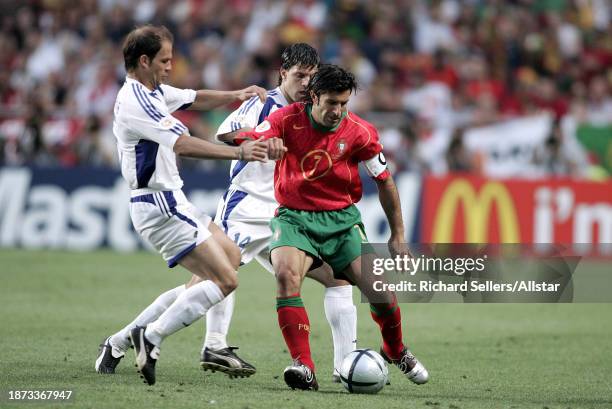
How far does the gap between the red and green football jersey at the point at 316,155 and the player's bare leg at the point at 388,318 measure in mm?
453

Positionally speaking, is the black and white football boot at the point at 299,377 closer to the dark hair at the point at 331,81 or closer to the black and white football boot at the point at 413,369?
the black and white football boot at the point at 413,369

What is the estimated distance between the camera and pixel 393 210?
23.9 ft

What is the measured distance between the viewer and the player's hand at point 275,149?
6.70 m

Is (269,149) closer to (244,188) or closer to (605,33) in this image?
(244,188)

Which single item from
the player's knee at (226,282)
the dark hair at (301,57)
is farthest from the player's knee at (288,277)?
the dark hair at (301,57)

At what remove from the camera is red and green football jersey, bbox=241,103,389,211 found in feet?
23.4

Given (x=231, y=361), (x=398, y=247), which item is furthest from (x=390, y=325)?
(x=231, y=361)

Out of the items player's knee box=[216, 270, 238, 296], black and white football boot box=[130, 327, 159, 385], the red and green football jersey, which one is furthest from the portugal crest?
black and white football boot box=[130, 327, 159, 385]

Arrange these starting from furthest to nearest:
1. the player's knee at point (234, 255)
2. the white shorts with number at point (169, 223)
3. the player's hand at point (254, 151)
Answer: the player's knee at point (234, 255), the white shorts with number at point (169, 223), the player's hand at point (254, 151)

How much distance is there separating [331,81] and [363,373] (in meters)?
1.84

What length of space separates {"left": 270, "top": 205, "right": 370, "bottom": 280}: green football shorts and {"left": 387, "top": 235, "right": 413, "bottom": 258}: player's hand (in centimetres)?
16

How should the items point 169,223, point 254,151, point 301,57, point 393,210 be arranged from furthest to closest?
point 301,57, point 393,210, point 169,223, point 254,151

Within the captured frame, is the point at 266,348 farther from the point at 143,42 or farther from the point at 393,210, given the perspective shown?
the point at 143,42

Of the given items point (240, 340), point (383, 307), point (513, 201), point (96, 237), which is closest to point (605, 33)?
point (513, 201)
